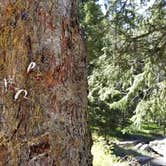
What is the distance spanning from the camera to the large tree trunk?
1.37m

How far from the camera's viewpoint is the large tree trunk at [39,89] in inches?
53.9

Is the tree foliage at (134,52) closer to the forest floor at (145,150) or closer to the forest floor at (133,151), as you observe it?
the forest floor at (133,151)

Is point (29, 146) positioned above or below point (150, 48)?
below

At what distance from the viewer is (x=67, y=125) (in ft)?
4.70

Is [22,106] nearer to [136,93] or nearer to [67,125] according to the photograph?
[67,125]

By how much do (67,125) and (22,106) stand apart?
163 millimetres

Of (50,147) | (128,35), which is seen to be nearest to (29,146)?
(50,147)

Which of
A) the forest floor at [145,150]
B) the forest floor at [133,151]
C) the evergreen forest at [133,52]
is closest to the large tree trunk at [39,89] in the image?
the evergreen forest at [133,52]

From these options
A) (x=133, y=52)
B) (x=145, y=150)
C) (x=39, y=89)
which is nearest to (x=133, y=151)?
(x=145, y=150)

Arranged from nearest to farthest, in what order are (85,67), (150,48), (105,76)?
(85,67) → (150,48) → (105,76)

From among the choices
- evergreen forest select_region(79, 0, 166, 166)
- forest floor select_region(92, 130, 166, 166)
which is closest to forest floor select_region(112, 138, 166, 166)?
forest floor select_region(92, 130, 166, 166)

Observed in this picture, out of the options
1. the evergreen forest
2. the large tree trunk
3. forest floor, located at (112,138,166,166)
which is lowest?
forest floor, located at (112,138,166,166)

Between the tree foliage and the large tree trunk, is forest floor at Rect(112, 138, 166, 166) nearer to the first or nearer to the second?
the tree foliage

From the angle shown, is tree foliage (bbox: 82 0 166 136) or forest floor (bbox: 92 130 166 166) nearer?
tree foliage (bbox: 82 0 166 136)
